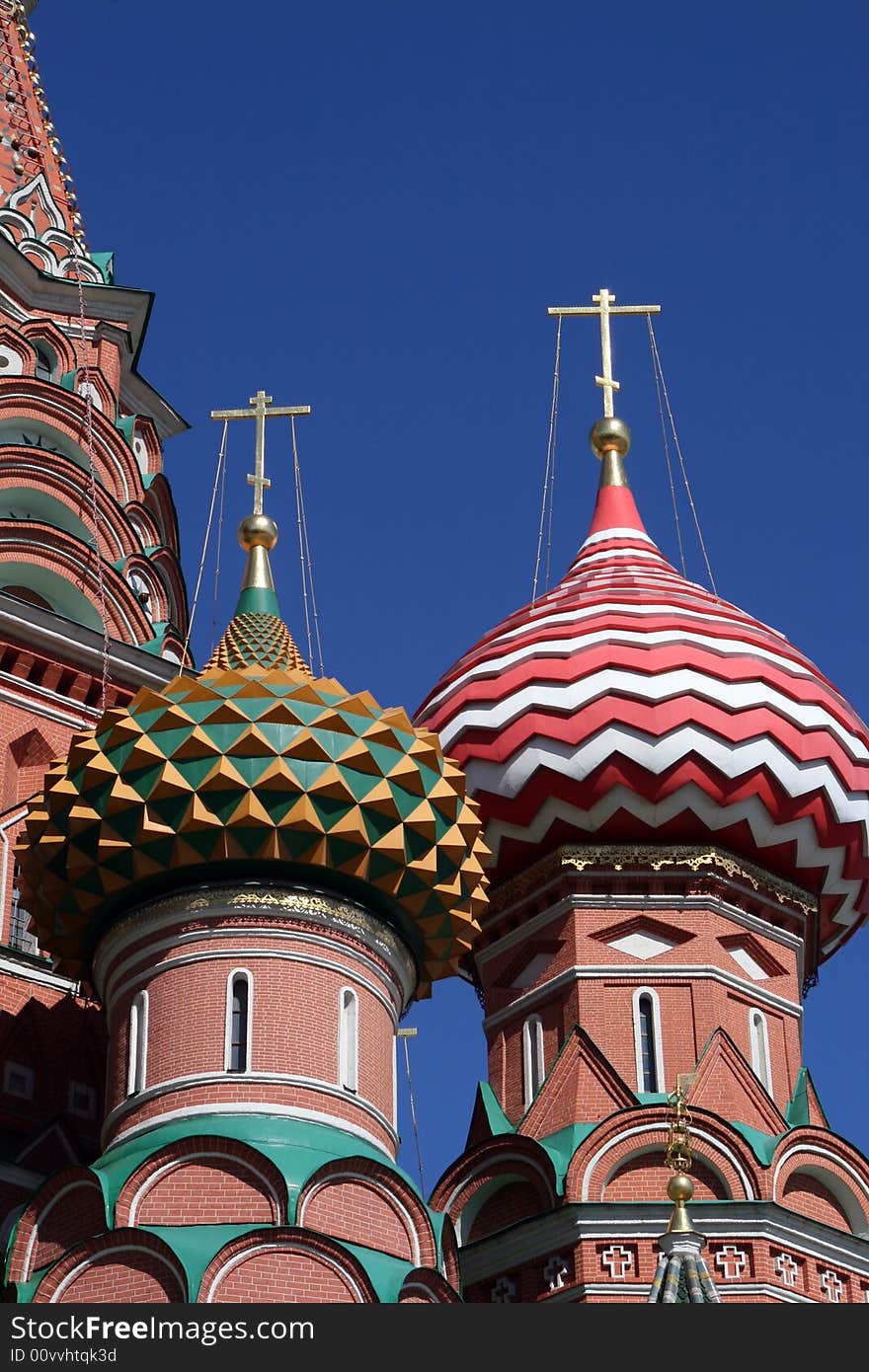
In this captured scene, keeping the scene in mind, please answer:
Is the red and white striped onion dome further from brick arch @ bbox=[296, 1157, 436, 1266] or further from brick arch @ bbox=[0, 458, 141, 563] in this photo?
brick arch @ bbox=[296, 1157, 436, 1266]

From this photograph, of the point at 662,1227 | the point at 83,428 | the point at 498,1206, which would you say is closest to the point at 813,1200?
the point at 662,1227

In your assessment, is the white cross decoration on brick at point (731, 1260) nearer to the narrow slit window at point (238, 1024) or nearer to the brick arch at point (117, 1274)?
the narrow slit window at point (238, 1024)

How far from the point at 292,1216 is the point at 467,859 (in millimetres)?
3096

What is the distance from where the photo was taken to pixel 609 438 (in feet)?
86.7

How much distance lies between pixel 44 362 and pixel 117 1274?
33.6 feet

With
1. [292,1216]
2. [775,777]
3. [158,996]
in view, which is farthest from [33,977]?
[775,777]

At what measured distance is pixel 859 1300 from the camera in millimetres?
20812

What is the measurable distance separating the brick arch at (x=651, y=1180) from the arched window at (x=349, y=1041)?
280 cm

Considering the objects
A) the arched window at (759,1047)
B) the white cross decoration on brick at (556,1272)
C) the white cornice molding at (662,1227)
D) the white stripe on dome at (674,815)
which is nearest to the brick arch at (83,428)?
the white stripe on dome at (674,815)

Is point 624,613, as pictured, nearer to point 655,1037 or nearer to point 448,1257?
point 655,1037

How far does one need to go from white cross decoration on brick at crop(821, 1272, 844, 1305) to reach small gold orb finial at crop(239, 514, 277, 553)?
6590 millimetres

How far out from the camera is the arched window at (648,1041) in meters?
21.7

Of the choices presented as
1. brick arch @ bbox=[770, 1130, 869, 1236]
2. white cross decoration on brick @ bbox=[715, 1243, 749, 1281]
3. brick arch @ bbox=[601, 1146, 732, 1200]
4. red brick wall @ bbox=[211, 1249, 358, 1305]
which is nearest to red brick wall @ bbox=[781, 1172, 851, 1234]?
brick arch @ bbox=[770, 1130, 869, 1236]

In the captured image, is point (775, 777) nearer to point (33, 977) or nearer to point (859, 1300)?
point (859, 1300)
